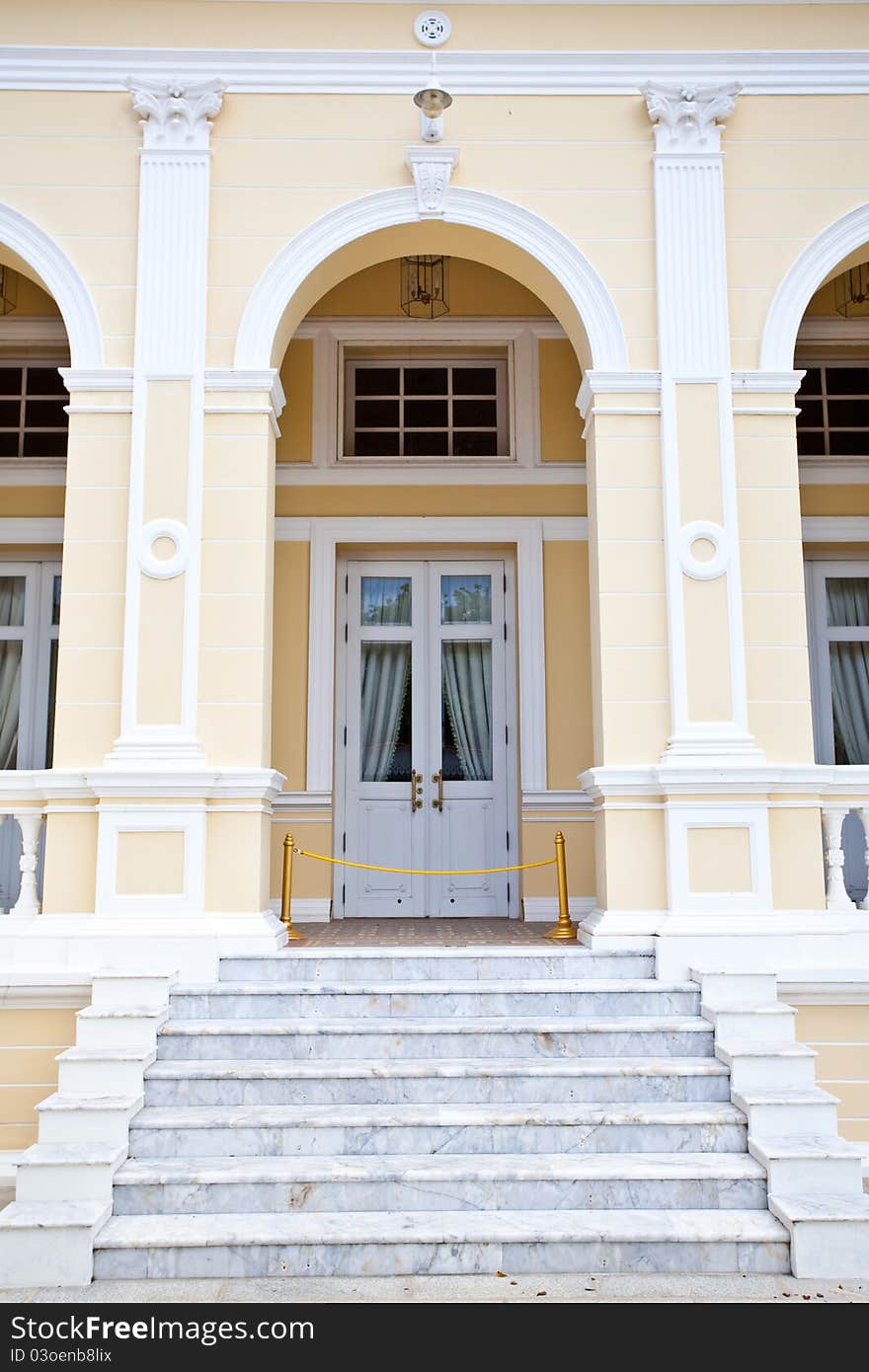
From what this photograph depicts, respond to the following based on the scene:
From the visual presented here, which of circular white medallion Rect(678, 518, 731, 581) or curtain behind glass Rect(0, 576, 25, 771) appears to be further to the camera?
curtain behind glass Rect(0, 576, 25, 771)

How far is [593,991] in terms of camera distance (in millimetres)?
4840

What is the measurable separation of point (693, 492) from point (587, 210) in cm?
153

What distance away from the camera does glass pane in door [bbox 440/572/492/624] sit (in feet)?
25.8

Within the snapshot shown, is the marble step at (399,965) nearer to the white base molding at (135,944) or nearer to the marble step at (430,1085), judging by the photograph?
the white base molding at (135,944)

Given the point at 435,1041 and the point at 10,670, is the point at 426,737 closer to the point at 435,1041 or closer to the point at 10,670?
the point at 10,670

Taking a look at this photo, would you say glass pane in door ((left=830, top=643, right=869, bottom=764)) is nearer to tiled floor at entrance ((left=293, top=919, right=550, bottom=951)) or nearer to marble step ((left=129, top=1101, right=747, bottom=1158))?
tiled floor at entrance ((left=293, top=919, right=550, bottom=951))

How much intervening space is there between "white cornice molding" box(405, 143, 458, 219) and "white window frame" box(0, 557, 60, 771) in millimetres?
3583

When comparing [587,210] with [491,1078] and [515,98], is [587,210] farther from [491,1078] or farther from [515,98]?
[491,1078]

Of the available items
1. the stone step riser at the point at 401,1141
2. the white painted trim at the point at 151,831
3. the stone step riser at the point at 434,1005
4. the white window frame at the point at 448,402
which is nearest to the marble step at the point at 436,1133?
the stone step riser at the point at 401,1141

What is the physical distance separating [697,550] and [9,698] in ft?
15.6

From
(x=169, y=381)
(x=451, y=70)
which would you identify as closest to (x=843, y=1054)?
(x=169, y=381)

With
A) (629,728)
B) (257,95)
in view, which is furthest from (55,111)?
(629,728)

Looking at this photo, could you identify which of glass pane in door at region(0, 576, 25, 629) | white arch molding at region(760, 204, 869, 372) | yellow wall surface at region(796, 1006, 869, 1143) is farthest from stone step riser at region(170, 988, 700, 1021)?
glass pane in door at region(0, 576, 25, 629)

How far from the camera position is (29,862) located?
207 inches
